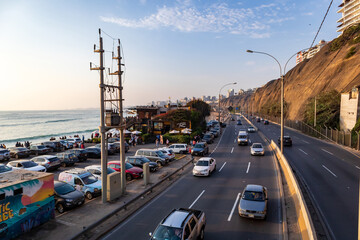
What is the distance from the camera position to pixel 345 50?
68375 millimetres

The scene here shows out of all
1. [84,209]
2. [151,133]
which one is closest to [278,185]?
[84,209]

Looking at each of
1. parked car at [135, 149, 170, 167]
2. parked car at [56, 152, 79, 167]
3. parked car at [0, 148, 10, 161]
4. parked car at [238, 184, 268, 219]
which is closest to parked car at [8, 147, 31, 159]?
parked car at [0, 148, 10, 161]

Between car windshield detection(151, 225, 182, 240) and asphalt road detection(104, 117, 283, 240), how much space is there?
2.45m

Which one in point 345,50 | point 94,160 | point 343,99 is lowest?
point 94,160

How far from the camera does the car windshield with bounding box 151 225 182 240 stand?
28.1ft

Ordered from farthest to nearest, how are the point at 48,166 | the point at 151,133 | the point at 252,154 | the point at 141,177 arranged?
the point at 151,133 < the point at 252,154 < the point at 48,166 < the point at 141,177

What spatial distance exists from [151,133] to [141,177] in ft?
91.7

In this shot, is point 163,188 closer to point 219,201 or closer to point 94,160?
point 219,201

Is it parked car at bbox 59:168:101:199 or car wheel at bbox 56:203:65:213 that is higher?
parked car at bbox 59:168:101:199

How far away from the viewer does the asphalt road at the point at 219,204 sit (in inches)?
436

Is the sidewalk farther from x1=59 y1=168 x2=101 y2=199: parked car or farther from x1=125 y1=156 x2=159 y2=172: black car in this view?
x1=125 y1=156 x2=159 y2=172: black car

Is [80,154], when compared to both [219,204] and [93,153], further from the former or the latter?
[219,204]

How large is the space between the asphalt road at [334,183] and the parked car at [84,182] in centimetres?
1403

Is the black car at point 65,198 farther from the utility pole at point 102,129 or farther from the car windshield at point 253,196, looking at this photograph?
the car windshield at point 253,196
